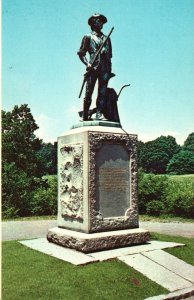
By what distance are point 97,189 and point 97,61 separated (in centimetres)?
275

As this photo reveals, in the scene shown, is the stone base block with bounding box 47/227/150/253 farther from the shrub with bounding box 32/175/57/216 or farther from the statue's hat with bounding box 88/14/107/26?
the shrub with bounding box 32/175/57/216

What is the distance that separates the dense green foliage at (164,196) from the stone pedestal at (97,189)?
8.45 meters

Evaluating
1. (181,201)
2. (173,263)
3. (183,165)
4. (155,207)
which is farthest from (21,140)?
(183,165)

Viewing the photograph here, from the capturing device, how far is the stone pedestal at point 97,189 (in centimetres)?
736

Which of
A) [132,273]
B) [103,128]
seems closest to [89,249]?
[132,273]

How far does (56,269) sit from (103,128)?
9.91ft

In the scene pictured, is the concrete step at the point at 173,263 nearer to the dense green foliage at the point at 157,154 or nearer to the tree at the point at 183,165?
the tree at the point at 183,165

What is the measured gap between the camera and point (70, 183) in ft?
26.0

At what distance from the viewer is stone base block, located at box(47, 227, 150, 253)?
23.0 feet

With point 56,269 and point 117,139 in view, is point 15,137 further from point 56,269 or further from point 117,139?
point 56,269

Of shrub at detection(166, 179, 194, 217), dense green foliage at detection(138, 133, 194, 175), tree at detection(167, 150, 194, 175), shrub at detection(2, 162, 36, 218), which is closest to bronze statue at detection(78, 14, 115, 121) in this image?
shrub at detection(166, 179, 194, 217)

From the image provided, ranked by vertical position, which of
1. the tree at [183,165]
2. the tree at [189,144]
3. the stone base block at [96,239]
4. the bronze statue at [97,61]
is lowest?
the stone base block at [96,239]

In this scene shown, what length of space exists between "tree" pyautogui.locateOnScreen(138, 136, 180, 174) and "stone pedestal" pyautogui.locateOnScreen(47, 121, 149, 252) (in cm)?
5855

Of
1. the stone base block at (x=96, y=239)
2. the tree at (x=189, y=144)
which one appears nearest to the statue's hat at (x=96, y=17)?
the stone base block at (x=96, y=239)
